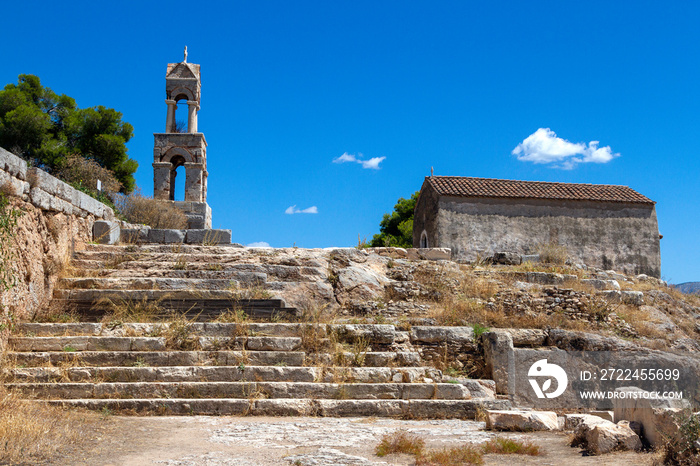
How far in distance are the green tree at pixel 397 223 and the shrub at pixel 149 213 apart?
62.5 feet

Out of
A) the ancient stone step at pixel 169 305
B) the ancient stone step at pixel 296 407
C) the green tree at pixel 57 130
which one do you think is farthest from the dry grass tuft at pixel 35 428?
the green tree at pixel 57 130

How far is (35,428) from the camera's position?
4.52 meters

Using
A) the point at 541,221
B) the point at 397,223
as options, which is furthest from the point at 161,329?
the point at 397,223

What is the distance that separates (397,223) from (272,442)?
1231 inches

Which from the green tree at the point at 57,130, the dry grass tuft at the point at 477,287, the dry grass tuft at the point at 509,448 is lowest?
the dry grass tuft at the point at 509,448

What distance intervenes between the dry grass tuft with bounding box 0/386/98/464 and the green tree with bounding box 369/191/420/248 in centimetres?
2891

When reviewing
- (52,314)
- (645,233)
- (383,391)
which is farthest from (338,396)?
(645,233)

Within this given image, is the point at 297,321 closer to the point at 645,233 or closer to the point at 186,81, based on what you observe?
the point at 186,81

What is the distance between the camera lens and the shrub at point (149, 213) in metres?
15.8

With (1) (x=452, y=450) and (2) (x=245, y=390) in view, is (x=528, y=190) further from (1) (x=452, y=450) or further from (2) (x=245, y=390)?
(1) (x=452, y=450)

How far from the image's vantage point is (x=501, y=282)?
34.6ft

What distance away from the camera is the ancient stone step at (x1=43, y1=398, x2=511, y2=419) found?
19.7ft

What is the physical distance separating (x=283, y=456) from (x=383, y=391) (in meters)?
2.41

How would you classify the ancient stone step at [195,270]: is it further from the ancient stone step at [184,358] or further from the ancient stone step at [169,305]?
the ancient stone step at [184,358]
